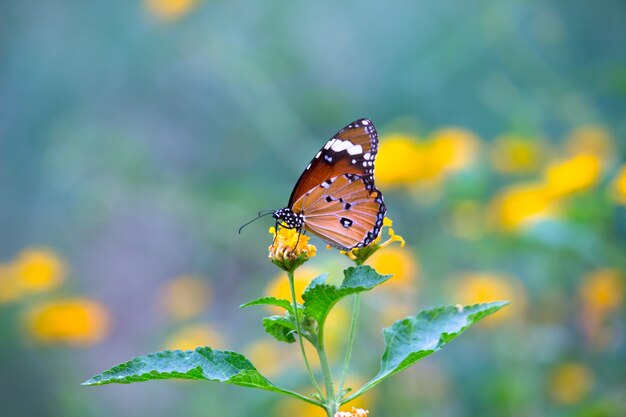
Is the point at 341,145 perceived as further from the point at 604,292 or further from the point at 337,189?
the point at 604,292

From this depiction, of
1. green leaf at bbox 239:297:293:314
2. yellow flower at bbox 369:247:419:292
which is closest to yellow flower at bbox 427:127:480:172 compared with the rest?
yellow flower at bbox 369:247:419:292

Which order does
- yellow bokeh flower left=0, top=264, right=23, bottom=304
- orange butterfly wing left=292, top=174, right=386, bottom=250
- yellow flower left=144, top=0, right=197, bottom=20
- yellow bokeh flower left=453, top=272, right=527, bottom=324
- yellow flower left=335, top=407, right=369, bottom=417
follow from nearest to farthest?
1. yellow flower left=335, top=407, right=369, bottom=417
2. orange butterfly wing left=292, top=174, right=386, bottom=250
3. yellow bokeh flower left=453, top=272, right=527, bottom=324
4. yellow bokeh flower left=0, top=264, right=23, bottom=304
5. yellow flower left=144, top=0, right=197, bottom=20

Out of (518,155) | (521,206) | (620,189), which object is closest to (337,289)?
(620,189)

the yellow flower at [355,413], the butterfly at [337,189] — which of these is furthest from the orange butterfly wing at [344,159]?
the yellow flower at [355,413]

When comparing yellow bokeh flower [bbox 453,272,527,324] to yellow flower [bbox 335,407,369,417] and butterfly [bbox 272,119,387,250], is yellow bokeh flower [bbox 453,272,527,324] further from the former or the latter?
yellow flower [bbox 335,407,369,417]

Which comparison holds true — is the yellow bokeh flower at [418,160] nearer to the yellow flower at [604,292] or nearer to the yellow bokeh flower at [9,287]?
the yellow flower at [604,292]

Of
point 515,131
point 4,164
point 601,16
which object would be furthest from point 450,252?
point 4,164

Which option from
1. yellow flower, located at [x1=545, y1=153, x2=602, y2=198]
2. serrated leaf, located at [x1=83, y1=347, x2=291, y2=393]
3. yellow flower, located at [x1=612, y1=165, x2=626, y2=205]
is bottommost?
serrated leaf, located at [x1=83, y1=347, x2=291, y2=393]
